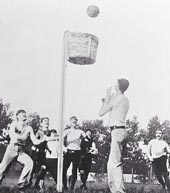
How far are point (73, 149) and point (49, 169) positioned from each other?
0.58ft

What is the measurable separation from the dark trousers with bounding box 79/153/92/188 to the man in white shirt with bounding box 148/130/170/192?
0.37 metres

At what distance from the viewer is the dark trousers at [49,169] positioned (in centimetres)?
250

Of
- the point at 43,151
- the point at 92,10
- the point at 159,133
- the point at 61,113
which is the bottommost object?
the point at 43,151

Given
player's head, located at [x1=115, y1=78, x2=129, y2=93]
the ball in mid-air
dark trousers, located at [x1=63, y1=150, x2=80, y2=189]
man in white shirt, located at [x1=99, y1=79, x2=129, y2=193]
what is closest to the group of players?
dark trousers, located at [x1=63, y1=150, x2=80, y2=189]

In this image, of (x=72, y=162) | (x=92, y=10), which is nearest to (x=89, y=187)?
(x=72, y=162)

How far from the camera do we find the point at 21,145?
2490 millimetres

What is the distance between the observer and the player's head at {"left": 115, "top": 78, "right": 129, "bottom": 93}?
2617 millimetres

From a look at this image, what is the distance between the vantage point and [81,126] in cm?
257

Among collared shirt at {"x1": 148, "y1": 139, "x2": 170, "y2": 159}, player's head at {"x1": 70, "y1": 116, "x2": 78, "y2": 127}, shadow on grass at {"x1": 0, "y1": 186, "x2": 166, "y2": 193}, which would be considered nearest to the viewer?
shadow on grass at {"x1": 0, "y1": 186, "x2": 166, "y2": 193}

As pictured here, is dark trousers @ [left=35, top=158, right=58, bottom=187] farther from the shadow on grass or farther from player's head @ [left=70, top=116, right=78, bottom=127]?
player's head @ [left=70, top=116, right=78, bottom=127]

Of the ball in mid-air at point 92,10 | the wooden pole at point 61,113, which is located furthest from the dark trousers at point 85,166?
the ball in mid-air at point 92,10

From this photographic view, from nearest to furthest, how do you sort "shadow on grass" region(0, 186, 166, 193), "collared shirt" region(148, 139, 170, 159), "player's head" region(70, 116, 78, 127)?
1. "shadow on grass" region(0, 186, 166, 193)
2. "player's head" region(70, 116, 78, 127)
3. "collared shirt" region(148, 139, 170, 159)

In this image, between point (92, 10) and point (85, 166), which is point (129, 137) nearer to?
point (85, 166)

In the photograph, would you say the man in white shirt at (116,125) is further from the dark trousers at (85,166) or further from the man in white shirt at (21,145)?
the man in white shirt at (21,145)
